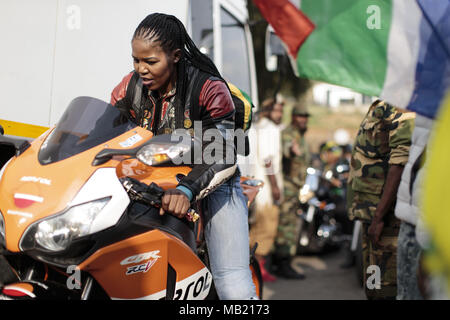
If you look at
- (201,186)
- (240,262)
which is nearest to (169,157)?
(201,186)

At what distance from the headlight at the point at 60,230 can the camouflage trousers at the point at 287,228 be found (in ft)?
17.1

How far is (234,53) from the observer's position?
6.16 meters

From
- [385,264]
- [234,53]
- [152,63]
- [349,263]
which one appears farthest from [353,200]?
[349,263]

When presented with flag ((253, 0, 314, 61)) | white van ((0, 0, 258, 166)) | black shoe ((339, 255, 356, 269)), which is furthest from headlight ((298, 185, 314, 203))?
flag ((253, 0, 314, 61))

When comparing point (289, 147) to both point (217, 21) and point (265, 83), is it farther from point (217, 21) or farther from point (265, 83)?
point (265, 83)

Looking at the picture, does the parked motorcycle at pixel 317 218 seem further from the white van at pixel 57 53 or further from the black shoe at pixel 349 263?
the white van at pixel 57 53

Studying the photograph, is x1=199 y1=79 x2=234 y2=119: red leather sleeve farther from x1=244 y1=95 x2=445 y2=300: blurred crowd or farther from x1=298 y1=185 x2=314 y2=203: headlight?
x1=298 y1=185 x2=314 y2=203: headlight

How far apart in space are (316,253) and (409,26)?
6466 mm

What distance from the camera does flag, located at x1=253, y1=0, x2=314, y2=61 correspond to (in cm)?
272

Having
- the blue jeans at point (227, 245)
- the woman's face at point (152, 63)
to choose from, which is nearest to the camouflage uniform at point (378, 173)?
the blue jeans at point (227, 245)

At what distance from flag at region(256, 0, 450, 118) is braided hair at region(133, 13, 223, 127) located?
53 cm

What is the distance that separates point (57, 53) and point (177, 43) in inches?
56.9

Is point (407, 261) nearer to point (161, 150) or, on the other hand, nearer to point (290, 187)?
point (161, 150)

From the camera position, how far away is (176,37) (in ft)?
8.82
